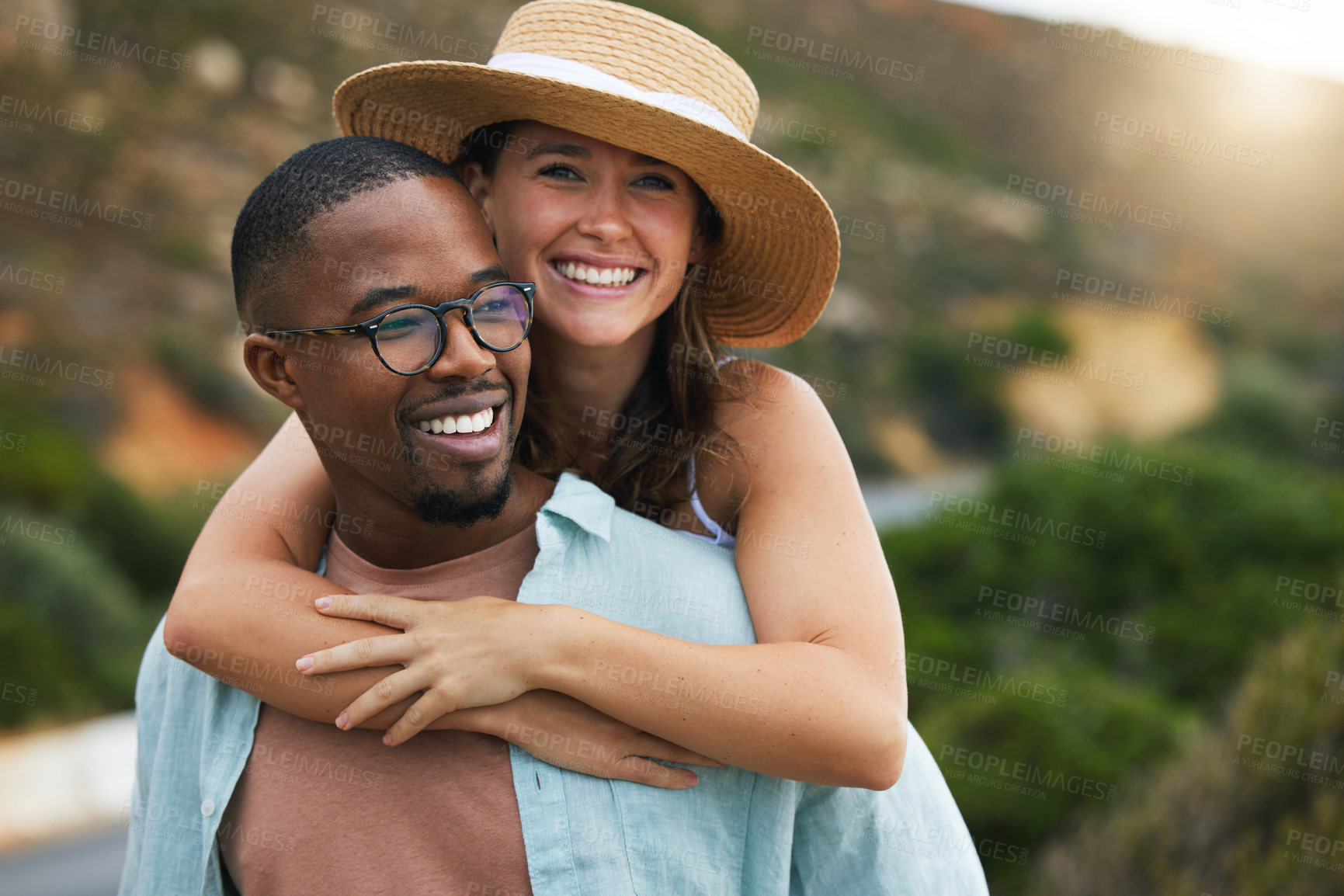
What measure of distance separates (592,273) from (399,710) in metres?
1.02

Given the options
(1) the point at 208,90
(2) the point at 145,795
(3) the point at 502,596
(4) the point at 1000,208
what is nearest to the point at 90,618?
(2) the point at 145,795

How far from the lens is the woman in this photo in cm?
186

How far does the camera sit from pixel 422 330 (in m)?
1.87

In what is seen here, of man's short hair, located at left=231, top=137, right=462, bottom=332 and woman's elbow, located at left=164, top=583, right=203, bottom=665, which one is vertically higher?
man's short hair, located at left=231, top=137, right=462, bottom=332

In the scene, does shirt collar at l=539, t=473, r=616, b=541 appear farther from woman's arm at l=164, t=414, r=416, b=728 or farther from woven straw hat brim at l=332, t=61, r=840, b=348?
woven straw hat brim at l=332, t=61, r=840, b=348

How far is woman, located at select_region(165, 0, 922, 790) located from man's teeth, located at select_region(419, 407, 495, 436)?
0.31 meters

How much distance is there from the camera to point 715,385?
260 centimetres

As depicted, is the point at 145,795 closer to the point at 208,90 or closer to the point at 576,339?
the point at 576,339

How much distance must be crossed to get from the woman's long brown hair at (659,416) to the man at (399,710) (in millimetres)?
336

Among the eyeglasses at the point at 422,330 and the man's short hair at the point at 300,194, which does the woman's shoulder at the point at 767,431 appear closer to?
the eyeglasses at the point at 422,330

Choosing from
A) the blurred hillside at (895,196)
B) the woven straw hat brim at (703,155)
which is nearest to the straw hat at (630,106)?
the woven straw hat brim at (703,155)

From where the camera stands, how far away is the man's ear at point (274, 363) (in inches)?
76.9

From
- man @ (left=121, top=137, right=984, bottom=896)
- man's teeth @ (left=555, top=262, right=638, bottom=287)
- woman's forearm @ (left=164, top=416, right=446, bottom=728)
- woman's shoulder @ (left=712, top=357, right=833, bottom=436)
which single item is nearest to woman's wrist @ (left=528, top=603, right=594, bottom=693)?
man @ (left=121, top=137, right=984, bottom=896)

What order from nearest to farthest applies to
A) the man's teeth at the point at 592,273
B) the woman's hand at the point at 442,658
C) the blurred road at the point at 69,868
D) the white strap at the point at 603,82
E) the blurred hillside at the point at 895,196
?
the woman's hand at the point at 442,658 < the white strap at the point at 603,82 < the man's teeth at the point at 592,273 < the blurred road at the point at 69,868 < the blurred hillside at the point at 895,196
